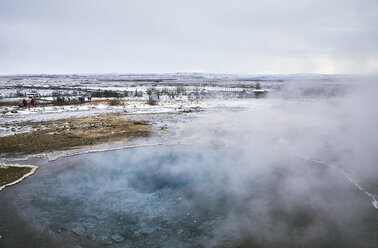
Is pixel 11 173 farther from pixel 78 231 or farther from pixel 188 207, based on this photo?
pixel 188 207

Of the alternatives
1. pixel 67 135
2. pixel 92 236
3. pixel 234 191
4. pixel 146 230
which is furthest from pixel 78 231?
pixel 67 135

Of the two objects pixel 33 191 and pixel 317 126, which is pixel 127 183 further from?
pixel 317 126

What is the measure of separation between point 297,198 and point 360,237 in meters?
1.19

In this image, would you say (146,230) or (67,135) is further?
(67,135)

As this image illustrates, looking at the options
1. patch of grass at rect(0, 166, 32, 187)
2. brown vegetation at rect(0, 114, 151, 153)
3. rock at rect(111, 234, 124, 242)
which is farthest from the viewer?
brown vegetation at rect(0, 114, 151, 153)

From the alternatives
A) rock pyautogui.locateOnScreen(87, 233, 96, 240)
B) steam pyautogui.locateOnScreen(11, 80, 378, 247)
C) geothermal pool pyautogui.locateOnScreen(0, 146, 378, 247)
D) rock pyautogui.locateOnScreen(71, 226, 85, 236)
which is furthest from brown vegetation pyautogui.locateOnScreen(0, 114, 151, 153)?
rock pyautogui.locateOnScreen(87, 233, 96, 240)

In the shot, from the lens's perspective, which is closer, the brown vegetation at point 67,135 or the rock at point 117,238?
the rock at point 117,238

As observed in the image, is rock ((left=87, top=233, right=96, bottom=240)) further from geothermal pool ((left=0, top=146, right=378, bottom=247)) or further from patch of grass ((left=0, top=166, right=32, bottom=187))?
patch of grass ((left=0, top=166, right=32, bottom=187))

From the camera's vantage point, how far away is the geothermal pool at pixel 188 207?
3596 millimetres

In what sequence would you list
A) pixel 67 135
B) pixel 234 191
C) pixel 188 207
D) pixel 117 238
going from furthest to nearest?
pixel 67 135, pixel 234 191, pixel 188 207, pixel 117 238

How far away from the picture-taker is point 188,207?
4.40m

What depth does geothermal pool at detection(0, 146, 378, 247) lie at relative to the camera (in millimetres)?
3596

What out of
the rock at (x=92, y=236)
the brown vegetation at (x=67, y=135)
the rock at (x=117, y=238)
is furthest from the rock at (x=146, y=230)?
the brown vegetation at (x=67, y=135)

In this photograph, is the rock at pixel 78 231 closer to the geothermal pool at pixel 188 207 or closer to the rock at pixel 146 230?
the geothermal pool at pixel 188 207
